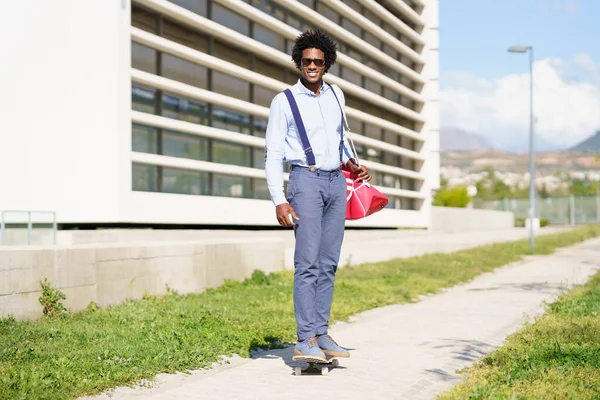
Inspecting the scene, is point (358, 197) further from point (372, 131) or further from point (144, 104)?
point (372, 131)

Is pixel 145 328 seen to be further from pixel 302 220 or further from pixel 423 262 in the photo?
pixel 423 262

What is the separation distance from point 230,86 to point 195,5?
13.8 ft

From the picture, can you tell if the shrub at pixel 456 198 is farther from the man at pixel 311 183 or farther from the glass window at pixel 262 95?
the man at pixel 311 183

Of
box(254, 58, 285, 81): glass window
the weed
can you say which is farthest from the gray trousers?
box(254, 58, 285, 81): glass window

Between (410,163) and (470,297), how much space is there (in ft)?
161

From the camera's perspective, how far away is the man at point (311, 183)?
17.3ft

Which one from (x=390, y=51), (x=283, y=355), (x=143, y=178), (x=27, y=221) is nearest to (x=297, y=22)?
(x=143, y=178)

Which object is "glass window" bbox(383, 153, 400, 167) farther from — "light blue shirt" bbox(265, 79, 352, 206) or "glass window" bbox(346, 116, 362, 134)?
"light blue shirt" bbox(265, 79, 352, 206)

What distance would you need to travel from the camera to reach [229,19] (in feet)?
113

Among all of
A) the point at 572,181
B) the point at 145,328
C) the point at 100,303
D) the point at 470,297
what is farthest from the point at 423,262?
the point at 572,181

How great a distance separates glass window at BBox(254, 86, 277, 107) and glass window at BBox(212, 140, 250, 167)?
8.30ft

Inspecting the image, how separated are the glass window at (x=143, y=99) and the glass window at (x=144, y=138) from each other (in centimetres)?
66

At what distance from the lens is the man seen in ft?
17.3

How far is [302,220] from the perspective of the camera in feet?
17.3
